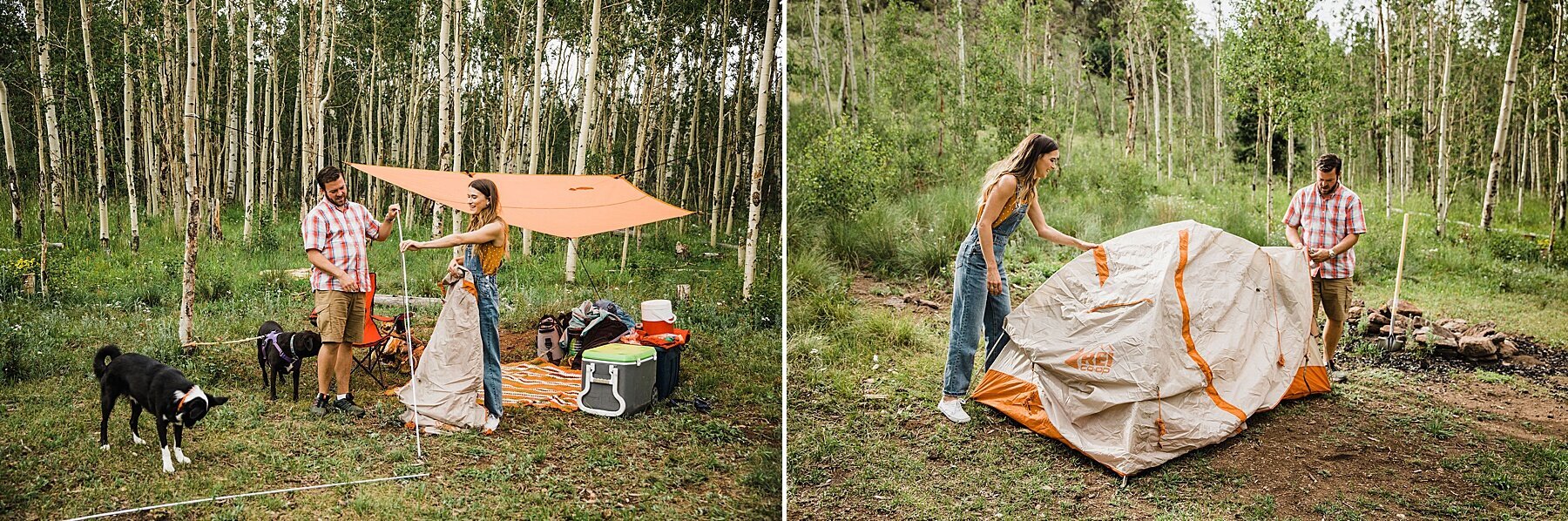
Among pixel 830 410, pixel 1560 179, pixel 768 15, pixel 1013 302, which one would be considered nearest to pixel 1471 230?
pixel 1560 179

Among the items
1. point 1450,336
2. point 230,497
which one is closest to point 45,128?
point 230,497

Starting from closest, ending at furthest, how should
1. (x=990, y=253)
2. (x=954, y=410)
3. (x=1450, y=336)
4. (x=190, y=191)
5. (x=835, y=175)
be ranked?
(x=190, y=191)
(x=990, y=253)
(x=954, y=410)
(x=1450, y=336)
(x=835, y=175)

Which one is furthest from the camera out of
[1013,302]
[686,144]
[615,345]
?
[1013,302]

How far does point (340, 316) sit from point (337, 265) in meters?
0.32

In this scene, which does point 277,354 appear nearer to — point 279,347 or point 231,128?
point 279,347

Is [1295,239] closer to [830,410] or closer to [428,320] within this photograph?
[830,410]

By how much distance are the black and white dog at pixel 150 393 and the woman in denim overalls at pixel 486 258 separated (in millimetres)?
913

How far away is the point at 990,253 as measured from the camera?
4016 mm

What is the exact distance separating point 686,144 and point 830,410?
2137mm

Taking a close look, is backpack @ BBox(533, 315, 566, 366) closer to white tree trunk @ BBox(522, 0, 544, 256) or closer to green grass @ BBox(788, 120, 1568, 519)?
white tree trunk @ BBox(522, 0, 544, 256)

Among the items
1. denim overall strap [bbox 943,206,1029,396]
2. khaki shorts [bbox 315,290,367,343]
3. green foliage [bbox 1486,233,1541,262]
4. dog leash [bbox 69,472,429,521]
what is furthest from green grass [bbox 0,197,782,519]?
green foliage [bbox 1486,233,1541,262]

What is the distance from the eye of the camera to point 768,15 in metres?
2.12

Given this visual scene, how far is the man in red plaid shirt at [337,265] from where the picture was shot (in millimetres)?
2936

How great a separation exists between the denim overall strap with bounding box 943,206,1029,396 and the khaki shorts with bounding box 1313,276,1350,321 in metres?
2.19
